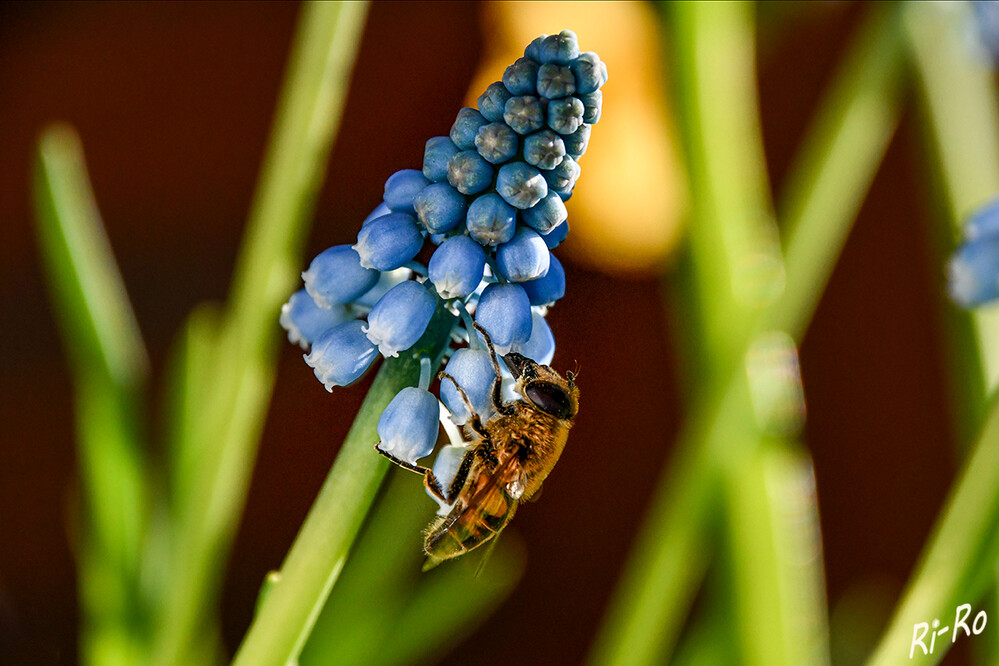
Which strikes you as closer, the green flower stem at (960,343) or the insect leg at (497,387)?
the insect leg at (497,387)

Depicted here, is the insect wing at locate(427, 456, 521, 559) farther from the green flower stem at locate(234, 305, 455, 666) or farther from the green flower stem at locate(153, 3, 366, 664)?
the green flower stem at locate(153, 3, 366, 664)

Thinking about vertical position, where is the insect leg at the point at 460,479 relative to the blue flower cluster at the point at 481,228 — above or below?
below

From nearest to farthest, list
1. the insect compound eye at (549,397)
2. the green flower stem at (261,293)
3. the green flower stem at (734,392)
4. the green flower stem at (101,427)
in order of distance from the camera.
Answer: the insect compound eye at (549,397) < the green flower stem at (261,293) < the green flower stem at (734,392) < the green flower stem at (101,427)

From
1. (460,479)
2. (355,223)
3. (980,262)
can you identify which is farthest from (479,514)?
(355,223)

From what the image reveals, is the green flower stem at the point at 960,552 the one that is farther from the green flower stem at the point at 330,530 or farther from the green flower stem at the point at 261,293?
the green flower stem at the point at 261,293

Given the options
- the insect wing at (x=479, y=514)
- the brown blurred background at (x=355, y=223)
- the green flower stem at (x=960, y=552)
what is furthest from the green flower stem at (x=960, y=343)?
the brown blurred background at (x=355, y=223)

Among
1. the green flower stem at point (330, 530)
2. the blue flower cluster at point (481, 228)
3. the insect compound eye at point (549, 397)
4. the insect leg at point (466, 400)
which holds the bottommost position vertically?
the green flower stem at point (330, 530)

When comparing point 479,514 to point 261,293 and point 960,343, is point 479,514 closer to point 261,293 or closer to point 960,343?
point 261,293

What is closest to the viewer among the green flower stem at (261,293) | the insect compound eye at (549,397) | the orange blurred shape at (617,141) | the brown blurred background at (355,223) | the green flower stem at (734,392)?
the insect compound eye at (549,397)
